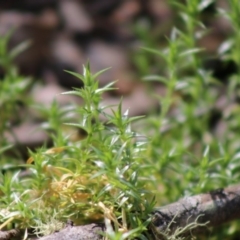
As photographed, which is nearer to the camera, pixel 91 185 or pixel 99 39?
pixel 91 185

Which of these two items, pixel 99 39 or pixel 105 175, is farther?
pixel 99 39

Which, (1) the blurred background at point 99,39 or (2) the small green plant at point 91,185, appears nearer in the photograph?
(2) the small green plant at point 91,185

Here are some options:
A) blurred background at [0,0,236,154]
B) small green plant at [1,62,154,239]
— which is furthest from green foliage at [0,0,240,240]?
blurred background at [0,0,236,154]

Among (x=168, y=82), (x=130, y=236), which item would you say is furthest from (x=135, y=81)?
(x=130, y=236)

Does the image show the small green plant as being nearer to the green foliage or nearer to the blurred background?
the green foliage

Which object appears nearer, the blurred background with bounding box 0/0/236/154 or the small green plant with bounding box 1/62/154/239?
the small green plant with bounding box 1/62/154/239

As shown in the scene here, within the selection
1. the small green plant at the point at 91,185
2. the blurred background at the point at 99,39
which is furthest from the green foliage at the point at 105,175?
the blurred background at the point at 99,39

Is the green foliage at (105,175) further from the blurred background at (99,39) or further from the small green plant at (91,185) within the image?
the blurred background at (99,39)

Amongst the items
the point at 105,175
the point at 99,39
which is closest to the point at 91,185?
the point at 105,175

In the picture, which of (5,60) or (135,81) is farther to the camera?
(135,81)

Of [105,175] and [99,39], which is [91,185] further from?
[99,39]

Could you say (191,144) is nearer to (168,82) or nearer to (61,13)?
(168,82)
